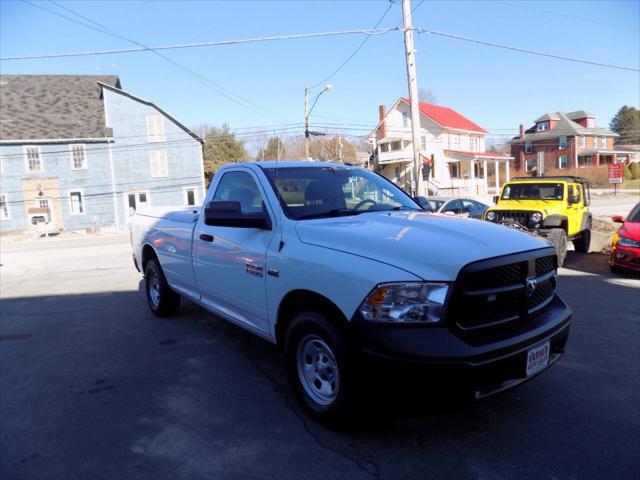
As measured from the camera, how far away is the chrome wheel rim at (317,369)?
10.6 feet

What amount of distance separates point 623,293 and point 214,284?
6248 mm

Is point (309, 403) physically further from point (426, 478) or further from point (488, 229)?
point (488, 229)

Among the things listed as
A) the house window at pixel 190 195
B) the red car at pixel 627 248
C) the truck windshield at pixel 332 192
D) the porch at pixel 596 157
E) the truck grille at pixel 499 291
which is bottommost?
the red car at pixel 627 248

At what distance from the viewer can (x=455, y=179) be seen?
4434 centimetres

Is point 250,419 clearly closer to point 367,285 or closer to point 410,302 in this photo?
point 367,285

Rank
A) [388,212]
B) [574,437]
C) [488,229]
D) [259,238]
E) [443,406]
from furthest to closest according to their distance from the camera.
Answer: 1. [388,212]
2. [259,238]
3. [488,229]
4. [574,437]
5. [443,406]

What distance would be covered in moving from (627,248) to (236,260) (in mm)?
7407

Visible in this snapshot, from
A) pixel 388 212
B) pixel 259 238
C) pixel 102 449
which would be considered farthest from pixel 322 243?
pixel 102 449

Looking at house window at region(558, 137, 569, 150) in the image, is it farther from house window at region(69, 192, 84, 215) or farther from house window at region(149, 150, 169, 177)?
house window at region(69, 192, 84, 215)

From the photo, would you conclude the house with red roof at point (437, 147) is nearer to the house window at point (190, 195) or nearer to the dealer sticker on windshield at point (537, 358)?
the house window at point (190, 195)

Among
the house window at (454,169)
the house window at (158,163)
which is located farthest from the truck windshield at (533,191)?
the house window at (454,169)

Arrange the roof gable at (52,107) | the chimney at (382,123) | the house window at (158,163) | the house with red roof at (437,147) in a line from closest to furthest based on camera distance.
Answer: the roof gable at (52,107) → the house window at (158,163) → the house with red roof at (437,147) → the chimney at (382,123)

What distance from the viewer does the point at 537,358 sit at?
3.06m

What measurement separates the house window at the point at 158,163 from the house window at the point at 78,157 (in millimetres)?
4378
